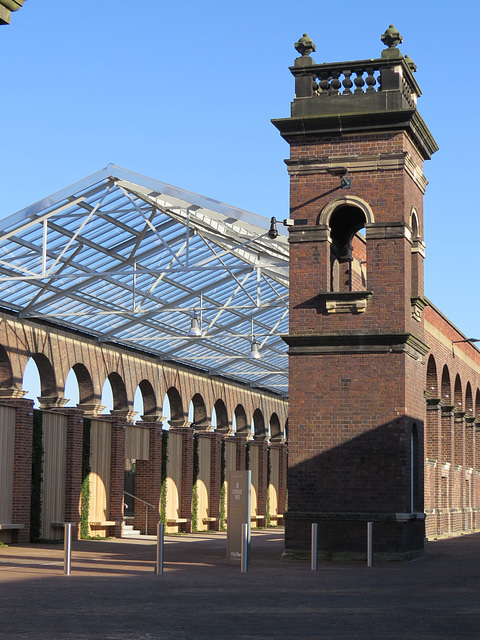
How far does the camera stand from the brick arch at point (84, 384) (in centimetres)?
3222

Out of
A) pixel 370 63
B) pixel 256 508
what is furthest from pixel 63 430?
pixel 256 508

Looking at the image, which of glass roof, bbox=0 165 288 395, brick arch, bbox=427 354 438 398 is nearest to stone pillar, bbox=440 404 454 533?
brick arch, bbox=427 354 438 398

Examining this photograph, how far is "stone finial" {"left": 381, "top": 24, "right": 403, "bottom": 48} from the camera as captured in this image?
21.0 m

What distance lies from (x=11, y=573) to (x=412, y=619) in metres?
8.20

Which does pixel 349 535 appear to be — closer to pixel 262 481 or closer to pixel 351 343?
pixel 351 343

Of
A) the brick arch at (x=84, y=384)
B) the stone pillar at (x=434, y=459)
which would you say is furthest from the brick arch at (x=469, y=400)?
the brick arch at (x=84, y=384)

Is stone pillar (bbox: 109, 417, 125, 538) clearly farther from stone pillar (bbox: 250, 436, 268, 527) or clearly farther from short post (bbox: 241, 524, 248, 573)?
short post (bbox: 241, 524, 248, 573)

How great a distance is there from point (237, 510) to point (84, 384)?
1376 centimetres

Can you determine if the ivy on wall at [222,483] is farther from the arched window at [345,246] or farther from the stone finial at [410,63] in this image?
the stone finial at [410,63]

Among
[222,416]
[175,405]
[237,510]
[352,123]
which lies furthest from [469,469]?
[352,123]

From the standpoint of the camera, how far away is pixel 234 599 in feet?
41.7

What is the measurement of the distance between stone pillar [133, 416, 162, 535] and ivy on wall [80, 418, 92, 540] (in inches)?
184

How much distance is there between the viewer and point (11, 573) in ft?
55.0

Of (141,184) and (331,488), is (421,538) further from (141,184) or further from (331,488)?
(141,184)
